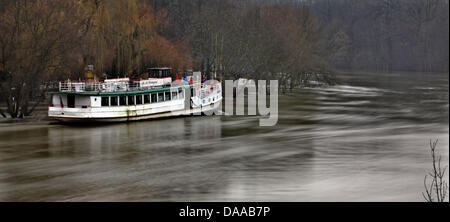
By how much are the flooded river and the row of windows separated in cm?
148

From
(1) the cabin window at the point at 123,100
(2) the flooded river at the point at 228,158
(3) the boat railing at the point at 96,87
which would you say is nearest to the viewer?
(2) the flooded river at the point at 228,158

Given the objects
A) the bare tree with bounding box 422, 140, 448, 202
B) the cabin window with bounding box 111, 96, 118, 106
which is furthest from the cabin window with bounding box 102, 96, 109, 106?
the bare tree with bounding box 422, 140, 448, 202

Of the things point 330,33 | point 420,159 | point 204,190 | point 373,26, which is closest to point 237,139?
point 420,159

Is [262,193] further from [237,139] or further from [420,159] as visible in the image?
[237,139]

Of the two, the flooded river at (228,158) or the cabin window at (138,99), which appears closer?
the flooded river at (228,158)

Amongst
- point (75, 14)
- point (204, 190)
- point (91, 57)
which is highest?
point (75, 14)

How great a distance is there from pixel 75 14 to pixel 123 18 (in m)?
5.40

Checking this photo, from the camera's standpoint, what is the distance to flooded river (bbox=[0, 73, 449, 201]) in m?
20.4

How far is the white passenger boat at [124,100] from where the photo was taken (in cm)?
3697

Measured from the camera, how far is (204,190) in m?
20.6

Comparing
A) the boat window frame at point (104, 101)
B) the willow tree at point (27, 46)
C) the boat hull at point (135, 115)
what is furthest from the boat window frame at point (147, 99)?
the willow tree at point (27, 46)

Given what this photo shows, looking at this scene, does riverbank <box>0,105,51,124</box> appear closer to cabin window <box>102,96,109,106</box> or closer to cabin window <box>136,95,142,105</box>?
cabin window <box>102,96,109,106</box>

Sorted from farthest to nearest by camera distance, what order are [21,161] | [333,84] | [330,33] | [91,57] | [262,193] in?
[330,33] < [333,84] < [91,57] < [21,161] < [262,193]

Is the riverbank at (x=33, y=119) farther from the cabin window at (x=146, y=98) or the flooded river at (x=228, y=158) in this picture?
the cabin window at (x=146, y=98)
